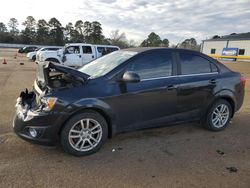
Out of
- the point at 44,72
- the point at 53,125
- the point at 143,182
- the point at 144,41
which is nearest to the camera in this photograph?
the point at 143,182

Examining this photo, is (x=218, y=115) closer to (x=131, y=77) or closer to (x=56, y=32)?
(x=131, y=77)

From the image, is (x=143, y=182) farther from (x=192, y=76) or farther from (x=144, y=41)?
(x=144, y=41)

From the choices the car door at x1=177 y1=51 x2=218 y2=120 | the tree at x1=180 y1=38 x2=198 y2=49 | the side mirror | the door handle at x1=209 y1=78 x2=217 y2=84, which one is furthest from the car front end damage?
the tree at x1=180 y1=38 x2=198 y2=49

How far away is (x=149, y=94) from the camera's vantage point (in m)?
4.09

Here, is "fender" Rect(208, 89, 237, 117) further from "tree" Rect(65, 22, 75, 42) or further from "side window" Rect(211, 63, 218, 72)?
"tree" Rect(65, 22, 75, 42)

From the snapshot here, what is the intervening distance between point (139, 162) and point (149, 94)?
1134mm

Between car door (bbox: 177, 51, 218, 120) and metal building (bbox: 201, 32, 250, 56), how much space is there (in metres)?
46.3

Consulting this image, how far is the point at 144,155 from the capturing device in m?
3.79

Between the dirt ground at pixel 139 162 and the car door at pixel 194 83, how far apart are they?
533 millimetres

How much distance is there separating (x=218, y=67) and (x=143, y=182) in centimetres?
299

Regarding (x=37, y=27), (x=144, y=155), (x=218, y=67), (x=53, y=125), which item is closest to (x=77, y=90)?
(x=53, y=125)

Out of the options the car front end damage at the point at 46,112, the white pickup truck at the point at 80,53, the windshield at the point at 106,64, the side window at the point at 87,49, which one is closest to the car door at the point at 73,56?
the white pickup truck at the point at 80,53

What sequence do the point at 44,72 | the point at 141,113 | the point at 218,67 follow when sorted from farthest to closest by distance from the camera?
1. the point at 218,67
2. the point at 141,113
3. the point at 44,72

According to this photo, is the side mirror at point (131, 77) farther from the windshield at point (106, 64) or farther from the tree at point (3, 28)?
the tree at point (3, 28)
